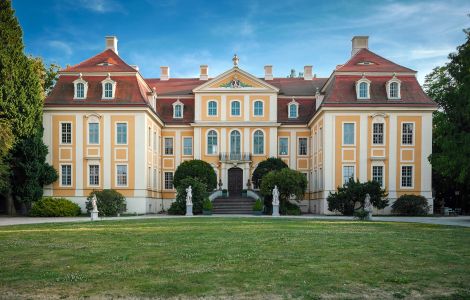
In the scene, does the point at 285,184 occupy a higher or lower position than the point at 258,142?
lower

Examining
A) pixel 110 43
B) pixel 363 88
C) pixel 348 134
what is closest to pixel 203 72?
pixel 110 43

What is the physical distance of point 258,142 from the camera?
38938 millimetres

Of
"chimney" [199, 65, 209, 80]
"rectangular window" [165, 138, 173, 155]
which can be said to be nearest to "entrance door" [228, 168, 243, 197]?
"rectangular window" [165, 138, 173, 155]

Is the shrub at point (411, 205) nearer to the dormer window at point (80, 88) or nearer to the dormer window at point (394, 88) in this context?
the dormer window at point (394, 88)

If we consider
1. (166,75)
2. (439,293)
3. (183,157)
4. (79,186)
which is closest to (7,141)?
(79,186)

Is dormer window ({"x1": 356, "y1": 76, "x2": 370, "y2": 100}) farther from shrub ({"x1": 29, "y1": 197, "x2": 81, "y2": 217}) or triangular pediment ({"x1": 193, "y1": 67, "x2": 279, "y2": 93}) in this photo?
shrub ({"x1": 29, "y1": 197, "x2": 81, "y2": 217})

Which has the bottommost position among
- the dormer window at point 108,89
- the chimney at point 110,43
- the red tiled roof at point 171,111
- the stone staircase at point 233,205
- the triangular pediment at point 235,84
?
the stone staircase at point 233,205

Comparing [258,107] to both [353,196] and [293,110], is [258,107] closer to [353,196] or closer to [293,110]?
[293,110]

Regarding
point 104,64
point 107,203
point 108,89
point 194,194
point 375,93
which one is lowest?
point 107,203

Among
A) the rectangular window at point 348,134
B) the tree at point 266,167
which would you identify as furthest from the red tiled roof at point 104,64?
the rectangular window at point 348,134

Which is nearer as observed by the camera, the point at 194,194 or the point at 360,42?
the point at 194,194

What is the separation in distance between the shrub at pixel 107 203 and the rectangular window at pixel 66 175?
3.21 metres

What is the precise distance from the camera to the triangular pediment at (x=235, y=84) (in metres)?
38.5

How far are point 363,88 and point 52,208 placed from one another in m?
20.9
